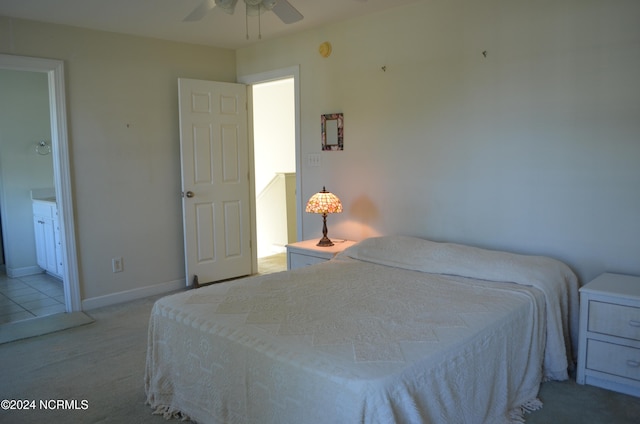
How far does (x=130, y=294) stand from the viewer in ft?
14.1

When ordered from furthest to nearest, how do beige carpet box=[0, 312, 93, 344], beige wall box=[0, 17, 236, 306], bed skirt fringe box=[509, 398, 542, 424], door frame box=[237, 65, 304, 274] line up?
door frame box=[237, 65, 304, 274] → beige wall box=[0, 17, 236, 306] → beige carpet box=[0, 312, 93, 344] → bed skirt fringe box=[509, 398, 542, 424]

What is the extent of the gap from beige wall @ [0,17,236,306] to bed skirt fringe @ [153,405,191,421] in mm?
2064

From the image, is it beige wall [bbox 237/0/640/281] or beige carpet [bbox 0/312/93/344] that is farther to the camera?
beige carpet [bbox 0/312/93/344]

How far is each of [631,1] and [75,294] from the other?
4.30m

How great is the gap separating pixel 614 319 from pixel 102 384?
2716mm

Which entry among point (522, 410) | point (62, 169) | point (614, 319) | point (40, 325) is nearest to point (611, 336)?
point (614, 319)

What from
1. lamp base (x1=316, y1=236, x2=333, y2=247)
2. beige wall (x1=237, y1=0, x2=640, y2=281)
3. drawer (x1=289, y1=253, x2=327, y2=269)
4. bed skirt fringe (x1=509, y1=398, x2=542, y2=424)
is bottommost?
bed skirt fringe (x1=509, y1=398, x2=542, y2=424)

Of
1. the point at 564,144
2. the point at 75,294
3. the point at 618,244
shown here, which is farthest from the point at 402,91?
the point at 75,294

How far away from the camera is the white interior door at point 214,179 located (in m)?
4.45

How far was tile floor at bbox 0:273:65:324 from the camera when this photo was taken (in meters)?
3.97

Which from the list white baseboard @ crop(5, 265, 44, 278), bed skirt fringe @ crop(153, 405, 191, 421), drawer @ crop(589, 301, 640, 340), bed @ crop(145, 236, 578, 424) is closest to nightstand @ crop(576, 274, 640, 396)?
drawer @ crop(589, 301, 640, 340)

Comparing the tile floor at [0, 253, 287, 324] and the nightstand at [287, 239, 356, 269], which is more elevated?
the nightstand at [287, 239, 356, 269]

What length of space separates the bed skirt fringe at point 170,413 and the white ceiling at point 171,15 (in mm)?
2550

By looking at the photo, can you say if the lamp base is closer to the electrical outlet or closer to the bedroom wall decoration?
the bedroom wall decoration
